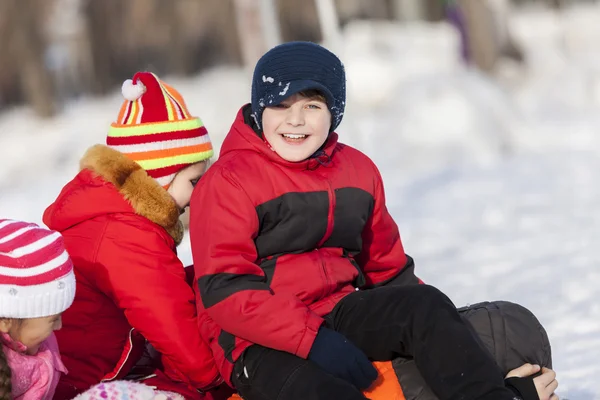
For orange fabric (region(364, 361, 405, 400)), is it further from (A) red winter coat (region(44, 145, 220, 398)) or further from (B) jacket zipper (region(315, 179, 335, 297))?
(A) red winter coat (region(44, 145, 220, 398))

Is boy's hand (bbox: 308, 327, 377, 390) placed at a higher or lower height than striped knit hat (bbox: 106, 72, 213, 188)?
lower

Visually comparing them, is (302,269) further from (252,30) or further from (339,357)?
(252,30)

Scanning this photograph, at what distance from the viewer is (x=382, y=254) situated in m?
3.33

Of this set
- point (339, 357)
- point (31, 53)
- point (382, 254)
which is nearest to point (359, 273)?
point (382, 254)

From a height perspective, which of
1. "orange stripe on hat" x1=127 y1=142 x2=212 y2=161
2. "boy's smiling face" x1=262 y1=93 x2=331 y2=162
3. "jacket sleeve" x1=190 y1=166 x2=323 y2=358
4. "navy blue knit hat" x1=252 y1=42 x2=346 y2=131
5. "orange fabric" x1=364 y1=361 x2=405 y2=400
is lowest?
"orange fabric" x1=364 y1=361 x2=405 y2=400

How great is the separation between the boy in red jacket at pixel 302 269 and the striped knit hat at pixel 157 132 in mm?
337

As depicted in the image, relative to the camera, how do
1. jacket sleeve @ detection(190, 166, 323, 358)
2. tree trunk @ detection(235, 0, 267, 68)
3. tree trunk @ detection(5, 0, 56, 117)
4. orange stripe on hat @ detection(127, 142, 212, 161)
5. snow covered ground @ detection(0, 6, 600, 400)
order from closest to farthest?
jacket sleeve @ detection(190, 166, 323, 358) < orange stripe on hat @ detection(127, 142, 212, 161) < snow covered ground @ detection(0, 6, 600, 400) < tree trunk @ detection(235, 0, 267, 68) < tree trunk @ detection(5, 0, 56, 117)

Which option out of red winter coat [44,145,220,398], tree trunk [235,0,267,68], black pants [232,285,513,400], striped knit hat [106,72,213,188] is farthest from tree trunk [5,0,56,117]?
black pants [232,285,513,400]

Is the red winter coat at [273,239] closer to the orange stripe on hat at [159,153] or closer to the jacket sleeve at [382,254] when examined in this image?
the jacket sleeve at [382,254]

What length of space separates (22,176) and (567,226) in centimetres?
1147

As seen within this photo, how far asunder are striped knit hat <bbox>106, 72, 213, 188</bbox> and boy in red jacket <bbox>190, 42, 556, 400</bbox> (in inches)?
13.3

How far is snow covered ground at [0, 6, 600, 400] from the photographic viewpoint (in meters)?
5.80

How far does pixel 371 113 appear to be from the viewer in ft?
46.9

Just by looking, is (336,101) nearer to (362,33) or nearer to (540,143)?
(540,143)
